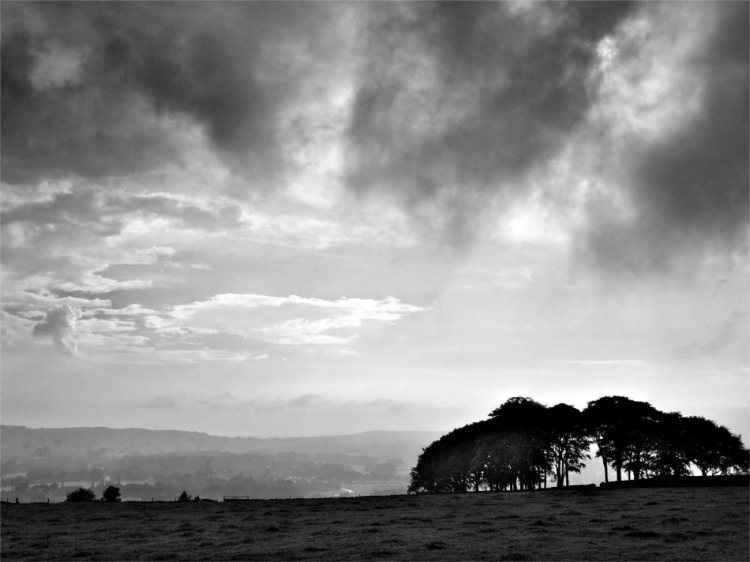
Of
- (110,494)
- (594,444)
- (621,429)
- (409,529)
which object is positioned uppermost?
(621,429)

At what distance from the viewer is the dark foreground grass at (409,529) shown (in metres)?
30.3

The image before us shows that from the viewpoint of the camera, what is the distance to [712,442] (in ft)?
290

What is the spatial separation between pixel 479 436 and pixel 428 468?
1494 centimetres

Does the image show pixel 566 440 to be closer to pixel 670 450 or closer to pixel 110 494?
pixel 670 450

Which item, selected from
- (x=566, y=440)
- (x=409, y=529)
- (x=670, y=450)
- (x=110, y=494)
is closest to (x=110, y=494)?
(x=110, y=494)

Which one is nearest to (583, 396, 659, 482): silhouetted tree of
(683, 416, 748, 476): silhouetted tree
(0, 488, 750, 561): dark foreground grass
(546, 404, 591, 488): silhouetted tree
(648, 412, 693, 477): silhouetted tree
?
(648, 412, 693, 477): silhouetted tree

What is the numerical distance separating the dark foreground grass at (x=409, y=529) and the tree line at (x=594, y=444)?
26045 mm

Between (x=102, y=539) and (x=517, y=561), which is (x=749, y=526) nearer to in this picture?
(x=517, y=561)

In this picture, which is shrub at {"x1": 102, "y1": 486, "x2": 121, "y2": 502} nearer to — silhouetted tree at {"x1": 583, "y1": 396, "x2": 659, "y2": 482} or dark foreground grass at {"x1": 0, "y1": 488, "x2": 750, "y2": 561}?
dark foreground grass at {"x1": 0, "y1": 488, "x2": 750, "y2": 561}

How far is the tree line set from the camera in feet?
283

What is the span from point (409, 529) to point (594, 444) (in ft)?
210

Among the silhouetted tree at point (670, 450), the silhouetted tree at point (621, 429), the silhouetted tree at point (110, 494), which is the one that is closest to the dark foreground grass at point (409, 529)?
the silhouetted tree at point (670, 450)

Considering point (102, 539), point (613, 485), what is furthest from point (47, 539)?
point (613, 485)

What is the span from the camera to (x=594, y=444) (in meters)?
92.8
